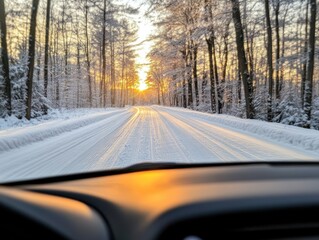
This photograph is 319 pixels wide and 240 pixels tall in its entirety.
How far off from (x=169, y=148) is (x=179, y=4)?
12.0m

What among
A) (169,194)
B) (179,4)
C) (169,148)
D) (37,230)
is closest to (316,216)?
(169,194)

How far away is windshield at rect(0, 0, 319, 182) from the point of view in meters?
8.27

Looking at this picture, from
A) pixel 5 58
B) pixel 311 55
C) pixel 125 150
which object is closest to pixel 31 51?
pixel 5 58

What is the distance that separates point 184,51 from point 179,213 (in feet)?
132

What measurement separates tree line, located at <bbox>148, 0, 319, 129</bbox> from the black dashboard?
55.3 feet

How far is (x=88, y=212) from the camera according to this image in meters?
1.53

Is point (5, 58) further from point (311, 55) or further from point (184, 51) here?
point (184, 51)

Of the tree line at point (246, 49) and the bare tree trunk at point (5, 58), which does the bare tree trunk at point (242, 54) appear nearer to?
the tree line at point (246, 49)

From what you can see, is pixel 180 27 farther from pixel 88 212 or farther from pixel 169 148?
pixel 88 212

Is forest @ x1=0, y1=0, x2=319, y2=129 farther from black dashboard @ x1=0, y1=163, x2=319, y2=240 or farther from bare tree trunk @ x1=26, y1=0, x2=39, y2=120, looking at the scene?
black dashboard @ x1=0, y1=163, x2=319, y2=240

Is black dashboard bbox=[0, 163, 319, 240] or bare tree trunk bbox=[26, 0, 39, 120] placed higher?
bare tree trunk bbox=[26, 0, 39, 120]

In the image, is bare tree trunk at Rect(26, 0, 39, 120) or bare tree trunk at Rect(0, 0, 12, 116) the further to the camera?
bare tree trunk at Rect(0, 0, 12, 116)

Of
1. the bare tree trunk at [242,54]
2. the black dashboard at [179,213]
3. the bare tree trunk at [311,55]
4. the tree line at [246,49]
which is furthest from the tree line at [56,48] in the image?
the black dashboard at [179,213]

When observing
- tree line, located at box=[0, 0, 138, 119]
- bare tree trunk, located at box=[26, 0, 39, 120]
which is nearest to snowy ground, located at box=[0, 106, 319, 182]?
bare tree trunk, located at box=[26, 0, 39, 120]
